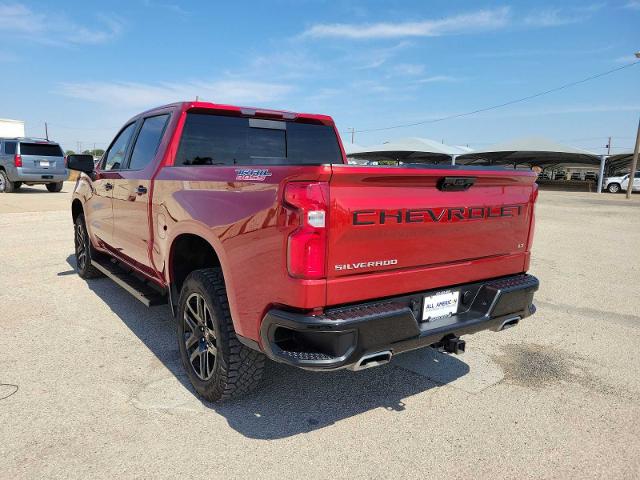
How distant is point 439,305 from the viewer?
2754mm

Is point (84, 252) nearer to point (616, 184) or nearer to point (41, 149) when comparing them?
point (41, 149)

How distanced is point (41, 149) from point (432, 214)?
18.4 metres

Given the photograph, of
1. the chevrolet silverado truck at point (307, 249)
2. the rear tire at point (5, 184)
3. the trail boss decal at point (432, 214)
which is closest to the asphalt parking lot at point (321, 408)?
the chevrolet silverado truck at point (307, 249)

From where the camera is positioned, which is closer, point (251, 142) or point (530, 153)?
point (251, 142)

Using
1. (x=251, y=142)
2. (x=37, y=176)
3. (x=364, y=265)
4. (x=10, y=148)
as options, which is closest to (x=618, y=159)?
(x=37, y=176)

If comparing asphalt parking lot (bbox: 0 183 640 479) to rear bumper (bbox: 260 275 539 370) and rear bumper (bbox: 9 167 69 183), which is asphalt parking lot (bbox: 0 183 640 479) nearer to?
rear bumper (bbox: 260 275 539 370)

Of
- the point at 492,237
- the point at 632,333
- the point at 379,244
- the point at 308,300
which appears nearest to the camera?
the point at 308,300

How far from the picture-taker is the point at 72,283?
18.9ft

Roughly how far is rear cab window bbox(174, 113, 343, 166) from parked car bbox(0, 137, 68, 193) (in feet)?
53.7

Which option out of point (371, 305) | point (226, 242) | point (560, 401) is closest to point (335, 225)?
point (371, 305)

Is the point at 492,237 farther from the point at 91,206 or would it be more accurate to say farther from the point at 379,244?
the point at 91,206

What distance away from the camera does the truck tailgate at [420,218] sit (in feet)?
7.45

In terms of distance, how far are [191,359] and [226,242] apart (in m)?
1.01

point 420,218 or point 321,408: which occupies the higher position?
point 420,218
